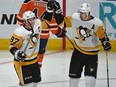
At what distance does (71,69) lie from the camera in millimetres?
4465

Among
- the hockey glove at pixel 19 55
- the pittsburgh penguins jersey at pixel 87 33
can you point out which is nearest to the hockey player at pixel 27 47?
the hockey glove at pixel 19 55

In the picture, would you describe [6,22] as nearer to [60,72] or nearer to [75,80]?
[60,72]

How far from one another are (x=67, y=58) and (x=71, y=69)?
99.4 inches

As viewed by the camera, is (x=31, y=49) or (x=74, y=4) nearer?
(x=31, y=49)

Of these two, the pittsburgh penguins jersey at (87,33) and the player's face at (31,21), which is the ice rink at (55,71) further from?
the player's face at (31,21)

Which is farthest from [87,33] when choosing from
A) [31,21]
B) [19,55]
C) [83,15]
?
[19,55]

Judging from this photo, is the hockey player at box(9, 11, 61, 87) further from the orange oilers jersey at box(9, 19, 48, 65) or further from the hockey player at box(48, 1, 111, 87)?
the hockey player at box(48, 1, 111, 87)

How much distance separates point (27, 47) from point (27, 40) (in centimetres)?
7

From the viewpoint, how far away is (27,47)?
13.4 ft

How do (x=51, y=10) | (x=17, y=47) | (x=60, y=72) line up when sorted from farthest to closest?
1. (x=60, y=72)
2. (x=51, y=10)
3. (x=17, y=47)

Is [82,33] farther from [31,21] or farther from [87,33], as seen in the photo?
[31,21]

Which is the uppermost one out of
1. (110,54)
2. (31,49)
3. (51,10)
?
(51,10)

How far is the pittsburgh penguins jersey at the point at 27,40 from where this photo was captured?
4.01 m

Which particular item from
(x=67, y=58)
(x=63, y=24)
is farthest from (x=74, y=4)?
(x=63, y=24)
